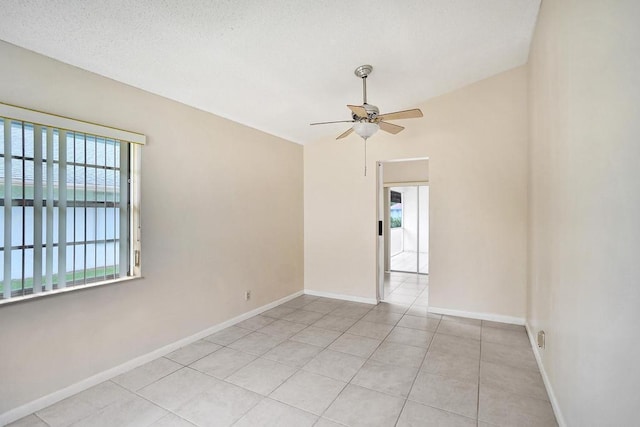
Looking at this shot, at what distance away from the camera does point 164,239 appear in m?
2.99

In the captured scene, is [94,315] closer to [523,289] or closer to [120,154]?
[120,154]

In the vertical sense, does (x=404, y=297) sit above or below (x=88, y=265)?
below

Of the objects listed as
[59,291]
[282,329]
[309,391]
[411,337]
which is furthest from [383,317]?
[59,291]

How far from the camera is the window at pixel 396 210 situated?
7.06 m

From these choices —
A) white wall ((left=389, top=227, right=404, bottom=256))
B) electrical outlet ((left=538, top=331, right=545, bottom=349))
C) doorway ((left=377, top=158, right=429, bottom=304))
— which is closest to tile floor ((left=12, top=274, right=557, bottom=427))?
electrical outlet ((left=538, top=331, right=545, bottom=349))

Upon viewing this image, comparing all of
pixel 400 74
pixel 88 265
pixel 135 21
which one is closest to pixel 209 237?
pixel 88 265

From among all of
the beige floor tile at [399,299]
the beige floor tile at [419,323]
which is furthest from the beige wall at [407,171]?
the beige floor tile at [419,323]

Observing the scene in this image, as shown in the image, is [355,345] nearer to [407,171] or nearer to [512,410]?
[512,410]

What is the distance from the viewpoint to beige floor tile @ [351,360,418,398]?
7.84 ft

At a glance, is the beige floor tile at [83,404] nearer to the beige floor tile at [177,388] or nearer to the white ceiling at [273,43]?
the beige floor tile at [177,388]

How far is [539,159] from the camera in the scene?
2.81m

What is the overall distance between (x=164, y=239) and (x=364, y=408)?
2369 millimetres

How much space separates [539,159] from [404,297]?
2943 mm

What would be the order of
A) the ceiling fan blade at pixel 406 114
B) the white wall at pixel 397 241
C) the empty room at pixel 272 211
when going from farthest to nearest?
the white wall at pixel 397 241
the ceiling fan blade at pixel 406 114
the empty room at pixel 272 211
